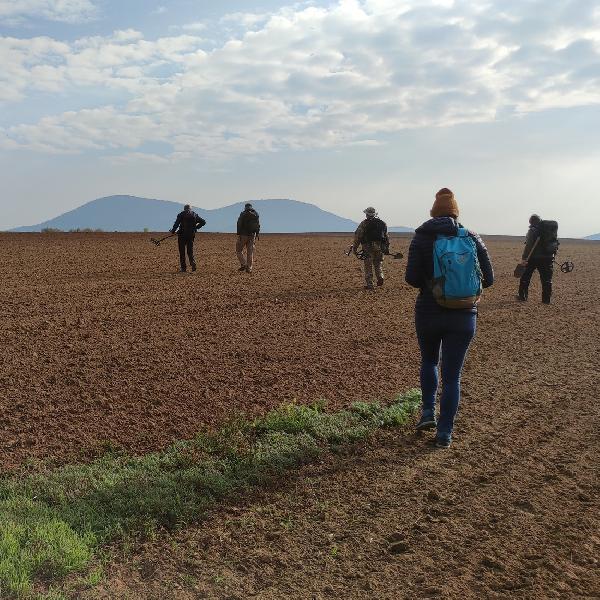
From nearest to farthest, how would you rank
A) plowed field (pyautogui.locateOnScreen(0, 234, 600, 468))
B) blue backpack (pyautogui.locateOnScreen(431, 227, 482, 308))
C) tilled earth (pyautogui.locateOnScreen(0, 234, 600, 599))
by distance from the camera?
tilled earth (pyautogui.locateOnScreen(0, 234, 600, 599))
blue backpack (pyautogui.locateOnScreen(431, 227, 482, 308))
plowed field (pyautogui.locateOnScreen(0, 234, 600, 468))

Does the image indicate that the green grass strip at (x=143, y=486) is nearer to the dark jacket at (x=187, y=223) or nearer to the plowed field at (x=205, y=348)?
the plowed field at (x=205, y=348)

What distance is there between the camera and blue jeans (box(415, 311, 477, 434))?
4.96 metres

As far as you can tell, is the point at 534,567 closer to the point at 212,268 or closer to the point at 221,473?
the point at 221,473

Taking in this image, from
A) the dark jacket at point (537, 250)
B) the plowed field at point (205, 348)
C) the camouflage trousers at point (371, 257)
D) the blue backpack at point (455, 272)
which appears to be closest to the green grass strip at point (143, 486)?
the plowed field at point (205, 348)

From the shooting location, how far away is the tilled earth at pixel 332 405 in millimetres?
3443

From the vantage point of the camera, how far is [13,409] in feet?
19.7

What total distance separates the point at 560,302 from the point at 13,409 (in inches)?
454

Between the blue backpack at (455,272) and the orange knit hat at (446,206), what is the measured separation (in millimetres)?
223

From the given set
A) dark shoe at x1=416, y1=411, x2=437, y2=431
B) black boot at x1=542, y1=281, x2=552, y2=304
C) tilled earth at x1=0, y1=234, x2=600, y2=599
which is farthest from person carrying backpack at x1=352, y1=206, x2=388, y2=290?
dark shoe at x1=416, y1=411, x2=437, y2=431

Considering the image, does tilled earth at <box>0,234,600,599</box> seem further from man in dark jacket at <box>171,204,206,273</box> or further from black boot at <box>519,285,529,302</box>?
man in dark jacket at <box>171,204,206,273</box>

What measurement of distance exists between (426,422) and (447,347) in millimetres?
744

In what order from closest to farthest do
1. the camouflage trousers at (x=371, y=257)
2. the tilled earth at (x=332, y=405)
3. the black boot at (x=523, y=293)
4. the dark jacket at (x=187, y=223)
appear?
the tilled earth at (x=332, y=405) → the black boot at (x=523, y=293) → the camouflage trousers at (x=371, y=257) → the dark jacket at (x=187, y=223)

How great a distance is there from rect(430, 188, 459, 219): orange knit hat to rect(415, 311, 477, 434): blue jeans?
78cm

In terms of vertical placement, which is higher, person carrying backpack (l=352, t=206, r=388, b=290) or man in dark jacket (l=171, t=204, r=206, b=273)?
man in dark jacket (l=171, t=204, r=206, b=273)
